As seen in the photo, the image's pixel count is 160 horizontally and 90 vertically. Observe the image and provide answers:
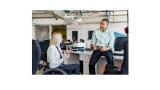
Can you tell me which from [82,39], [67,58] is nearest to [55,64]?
[67,58]

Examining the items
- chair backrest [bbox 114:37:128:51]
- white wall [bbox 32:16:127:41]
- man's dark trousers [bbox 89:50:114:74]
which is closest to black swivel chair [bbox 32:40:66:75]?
white wall [bbox 32:16:127:41]

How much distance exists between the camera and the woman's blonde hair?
3.25m

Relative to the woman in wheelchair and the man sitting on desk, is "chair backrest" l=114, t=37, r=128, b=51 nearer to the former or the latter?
the man sitting on desk

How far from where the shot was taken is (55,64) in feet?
10.8

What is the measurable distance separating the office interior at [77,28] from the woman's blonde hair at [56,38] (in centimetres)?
4

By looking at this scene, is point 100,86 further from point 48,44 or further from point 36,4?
point 36,4

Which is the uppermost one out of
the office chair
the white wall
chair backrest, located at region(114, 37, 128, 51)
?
the white wall

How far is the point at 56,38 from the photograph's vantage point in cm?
326

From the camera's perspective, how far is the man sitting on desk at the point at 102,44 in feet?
10.6

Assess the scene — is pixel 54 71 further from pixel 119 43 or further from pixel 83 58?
pixel 119 43

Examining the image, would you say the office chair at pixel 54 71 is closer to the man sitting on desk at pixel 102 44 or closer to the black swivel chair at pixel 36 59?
the black swivel chair at pixel 36 59

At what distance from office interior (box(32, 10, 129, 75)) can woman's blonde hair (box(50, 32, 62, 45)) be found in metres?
0.04

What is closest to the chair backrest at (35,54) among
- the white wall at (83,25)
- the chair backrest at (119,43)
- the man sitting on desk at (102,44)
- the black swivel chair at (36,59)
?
the black swivel chair at (36,59)

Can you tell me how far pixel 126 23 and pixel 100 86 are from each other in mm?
800
